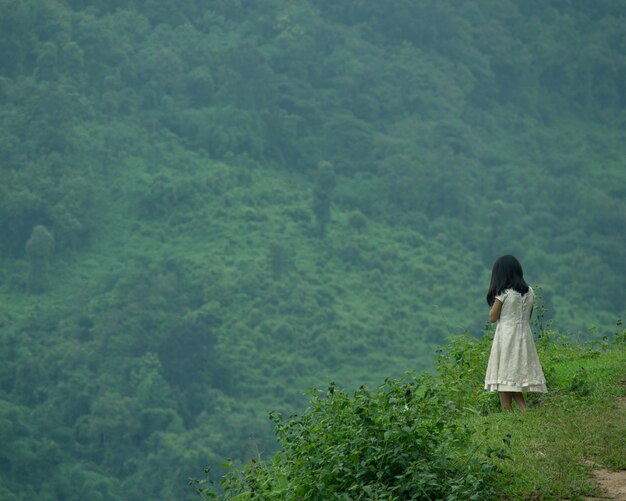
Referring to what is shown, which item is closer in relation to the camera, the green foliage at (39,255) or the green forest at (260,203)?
the green forest at (260,203)

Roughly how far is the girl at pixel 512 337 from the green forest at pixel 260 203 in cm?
3709

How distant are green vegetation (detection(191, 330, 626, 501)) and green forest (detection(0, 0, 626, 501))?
37.4 m

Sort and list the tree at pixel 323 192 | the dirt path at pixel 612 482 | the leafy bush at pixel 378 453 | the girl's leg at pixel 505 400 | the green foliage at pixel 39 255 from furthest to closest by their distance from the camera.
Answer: the tree at pixel 323 192 < the green foliage at pixel 39 255 < the girl's leg at pixel 505 400 < the leafy bush at pixel 378 453 < the dirt path at pixel 612 482

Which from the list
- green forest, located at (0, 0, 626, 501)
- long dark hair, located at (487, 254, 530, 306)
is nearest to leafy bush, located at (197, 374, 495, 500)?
long dark hair, located at (487, 254, 530, 306)

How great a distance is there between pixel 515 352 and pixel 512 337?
0.30 feet

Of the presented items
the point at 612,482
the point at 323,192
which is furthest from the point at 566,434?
the point at 323,192

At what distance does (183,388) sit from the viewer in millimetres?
49250

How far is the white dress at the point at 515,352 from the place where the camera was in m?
6.67

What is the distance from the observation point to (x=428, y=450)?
543cm

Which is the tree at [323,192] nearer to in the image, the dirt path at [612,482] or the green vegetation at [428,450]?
the green vegetation at [428,450]

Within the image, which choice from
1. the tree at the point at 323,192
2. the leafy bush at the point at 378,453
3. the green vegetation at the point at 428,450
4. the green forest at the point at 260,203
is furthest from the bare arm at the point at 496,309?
the tree at the point at 323,192

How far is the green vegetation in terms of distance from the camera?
5.21 metres

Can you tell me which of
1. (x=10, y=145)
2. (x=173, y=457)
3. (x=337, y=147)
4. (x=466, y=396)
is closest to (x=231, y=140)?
(x=337, y=147)

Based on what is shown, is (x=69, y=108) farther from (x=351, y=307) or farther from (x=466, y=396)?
(x=466, y=396)
